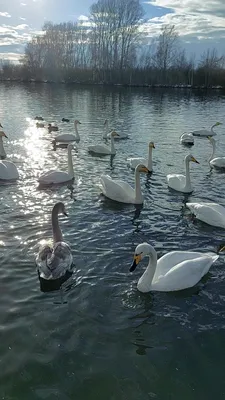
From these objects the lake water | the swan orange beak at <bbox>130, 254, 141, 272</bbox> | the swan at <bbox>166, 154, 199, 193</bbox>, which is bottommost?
the lake water

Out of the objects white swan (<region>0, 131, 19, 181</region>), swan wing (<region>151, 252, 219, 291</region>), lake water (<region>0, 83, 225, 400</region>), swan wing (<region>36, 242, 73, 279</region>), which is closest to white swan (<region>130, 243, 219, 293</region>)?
swan wing (<region>151, 252, 219, 291</region>)

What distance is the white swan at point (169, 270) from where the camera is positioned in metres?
6.39

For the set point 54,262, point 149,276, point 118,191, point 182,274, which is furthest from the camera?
point 118,191

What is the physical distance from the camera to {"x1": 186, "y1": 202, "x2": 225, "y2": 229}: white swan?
8.99 metres

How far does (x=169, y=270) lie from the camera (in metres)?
6.74

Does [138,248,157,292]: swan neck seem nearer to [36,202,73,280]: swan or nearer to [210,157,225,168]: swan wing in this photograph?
[36,202,73,280]: swan

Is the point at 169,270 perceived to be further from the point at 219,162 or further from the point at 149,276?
the point at 219,162

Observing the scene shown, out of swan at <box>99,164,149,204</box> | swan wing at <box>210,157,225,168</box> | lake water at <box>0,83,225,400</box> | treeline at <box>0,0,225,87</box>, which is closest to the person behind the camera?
lake water at <box>0,83,225,400</box>

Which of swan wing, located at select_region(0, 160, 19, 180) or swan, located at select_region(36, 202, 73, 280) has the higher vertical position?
swan wing, located at select_region(0, 160, 19, 180)

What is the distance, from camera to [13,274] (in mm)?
6844

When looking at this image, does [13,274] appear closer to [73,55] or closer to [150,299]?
[150,299]

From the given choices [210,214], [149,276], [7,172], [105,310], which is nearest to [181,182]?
[210,214]

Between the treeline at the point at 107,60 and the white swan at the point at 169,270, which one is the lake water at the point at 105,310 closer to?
the white swan at the point at 169,270

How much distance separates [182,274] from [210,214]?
299 centimetres
